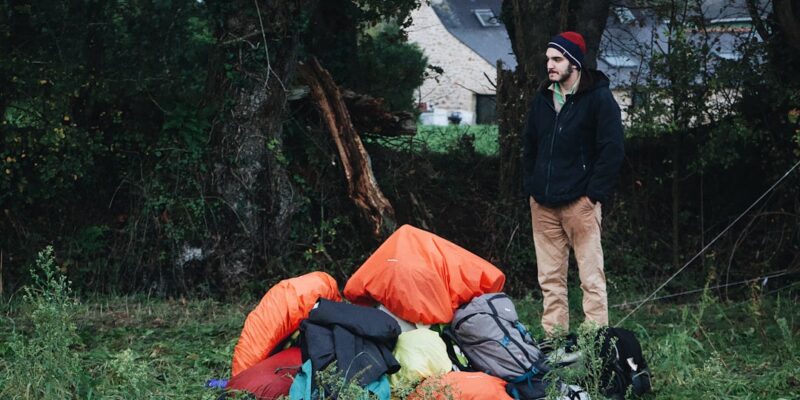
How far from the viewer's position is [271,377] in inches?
198

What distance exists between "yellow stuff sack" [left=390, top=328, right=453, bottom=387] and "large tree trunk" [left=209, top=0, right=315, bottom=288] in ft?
13.9

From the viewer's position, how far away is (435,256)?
5.58m

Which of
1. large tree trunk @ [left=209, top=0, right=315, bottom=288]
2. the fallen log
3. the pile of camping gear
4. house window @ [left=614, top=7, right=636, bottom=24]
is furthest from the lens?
house window @ [left=614, top=7, right=636, bottom=24]

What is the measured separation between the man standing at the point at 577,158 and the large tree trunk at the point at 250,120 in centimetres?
333

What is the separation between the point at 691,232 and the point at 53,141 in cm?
652

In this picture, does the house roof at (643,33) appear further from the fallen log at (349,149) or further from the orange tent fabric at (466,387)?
the orange tent fabric at (466,387)

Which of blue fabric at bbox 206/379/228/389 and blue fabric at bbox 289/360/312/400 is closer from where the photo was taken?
blue fabric at bbox 289/360/312/400

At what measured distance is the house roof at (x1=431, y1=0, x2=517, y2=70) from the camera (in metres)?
36.8

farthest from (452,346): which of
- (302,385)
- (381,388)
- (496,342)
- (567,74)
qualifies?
(567,74)

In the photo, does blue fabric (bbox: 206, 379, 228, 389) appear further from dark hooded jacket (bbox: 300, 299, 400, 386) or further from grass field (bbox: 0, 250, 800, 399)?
dark hooded jacket (bbox: 300, 299, 400, 386)

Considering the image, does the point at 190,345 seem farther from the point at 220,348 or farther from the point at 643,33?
the point at 643,33

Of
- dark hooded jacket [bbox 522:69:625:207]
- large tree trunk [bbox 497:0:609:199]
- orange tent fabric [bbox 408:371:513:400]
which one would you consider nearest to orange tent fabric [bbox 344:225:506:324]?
orange tent fabric [bbox 408:371:513:400]

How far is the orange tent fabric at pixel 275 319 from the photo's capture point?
535cm

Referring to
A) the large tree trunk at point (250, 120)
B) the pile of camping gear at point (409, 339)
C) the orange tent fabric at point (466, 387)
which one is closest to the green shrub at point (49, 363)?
the pile of camping gear at point (409, 339)
